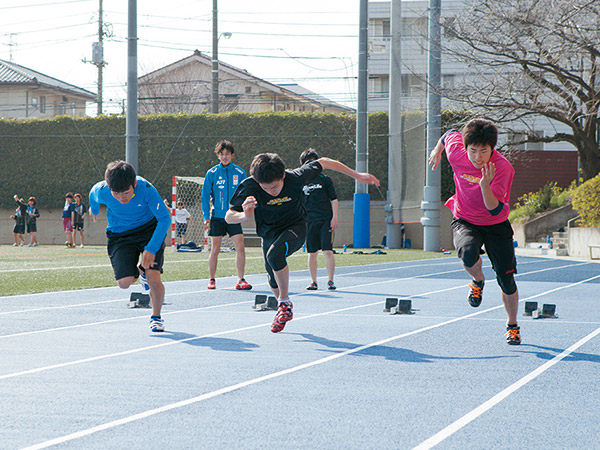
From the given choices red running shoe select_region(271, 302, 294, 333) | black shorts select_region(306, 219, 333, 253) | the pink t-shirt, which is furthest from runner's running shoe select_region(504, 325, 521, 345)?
black shorts select_region(306, 219, 333, 253)

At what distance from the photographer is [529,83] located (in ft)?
83.8

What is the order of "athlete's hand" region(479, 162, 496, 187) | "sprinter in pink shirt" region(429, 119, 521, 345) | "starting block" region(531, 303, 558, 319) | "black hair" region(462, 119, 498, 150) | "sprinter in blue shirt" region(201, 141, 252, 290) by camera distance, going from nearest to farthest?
"athlete's hand" region(479, 162, 496, 187), "black hair" region(462, 119, 498, 150), "sprinter in pink shirt" region(429, 119, 521, 345), "starting block" region(531, 303, 558, 319), "sprinter in blue shirt" region(201, 141, 252, 290)

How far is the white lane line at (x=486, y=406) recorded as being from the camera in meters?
3.91

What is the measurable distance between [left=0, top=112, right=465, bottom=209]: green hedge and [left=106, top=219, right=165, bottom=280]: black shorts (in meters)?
27.1

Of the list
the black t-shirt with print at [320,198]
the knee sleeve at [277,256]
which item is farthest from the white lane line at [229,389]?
the black t-shirt with print at [320,198]

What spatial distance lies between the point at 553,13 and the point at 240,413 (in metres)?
19.8

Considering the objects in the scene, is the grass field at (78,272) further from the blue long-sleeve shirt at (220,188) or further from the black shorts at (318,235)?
the black shorts at (318,235)

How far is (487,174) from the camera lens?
618 cm

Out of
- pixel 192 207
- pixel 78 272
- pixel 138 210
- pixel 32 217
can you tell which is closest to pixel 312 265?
pixel 138 210

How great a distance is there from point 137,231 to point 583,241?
17.8 meters

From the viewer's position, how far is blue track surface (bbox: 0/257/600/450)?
4.01m

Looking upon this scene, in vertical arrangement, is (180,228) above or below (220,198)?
below

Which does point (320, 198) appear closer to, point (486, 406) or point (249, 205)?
point (249, 205)

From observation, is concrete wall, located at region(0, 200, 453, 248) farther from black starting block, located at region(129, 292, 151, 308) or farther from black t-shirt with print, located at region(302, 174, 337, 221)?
black starting block, located at region(129, 292, 151, 308)
